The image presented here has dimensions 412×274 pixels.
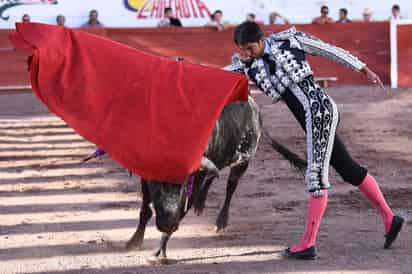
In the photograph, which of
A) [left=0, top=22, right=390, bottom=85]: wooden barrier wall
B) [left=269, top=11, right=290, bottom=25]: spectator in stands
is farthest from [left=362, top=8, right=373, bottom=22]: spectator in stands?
[left=269, top=11, right=290, bottom=25]: spectator in stands

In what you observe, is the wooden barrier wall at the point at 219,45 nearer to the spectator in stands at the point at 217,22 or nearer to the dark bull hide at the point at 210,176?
the spectator in stands at the point at 217,22

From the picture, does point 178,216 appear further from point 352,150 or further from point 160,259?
point 352,150

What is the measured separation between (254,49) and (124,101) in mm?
567

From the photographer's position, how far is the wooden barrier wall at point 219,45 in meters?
14.1

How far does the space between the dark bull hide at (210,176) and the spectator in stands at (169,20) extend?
9.52m

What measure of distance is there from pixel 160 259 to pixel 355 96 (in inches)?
348

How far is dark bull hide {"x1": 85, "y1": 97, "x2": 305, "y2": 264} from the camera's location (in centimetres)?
411

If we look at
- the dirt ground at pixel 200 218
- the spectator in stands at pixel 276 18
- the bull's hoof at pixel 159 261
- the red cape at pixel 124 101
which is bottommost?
A: the spectator in stands at pixel 276 18

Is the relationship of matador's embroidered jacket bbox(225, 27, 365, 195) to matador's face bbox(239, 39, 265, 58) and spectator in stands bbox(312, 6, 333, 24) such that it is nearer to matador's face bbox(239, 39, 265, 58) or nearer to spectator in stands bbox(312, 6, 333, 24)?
matador's face bbox(239, 39, 265, 58)

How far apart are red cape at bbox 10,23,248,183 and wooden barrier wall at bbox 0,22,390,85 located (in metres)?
10.1

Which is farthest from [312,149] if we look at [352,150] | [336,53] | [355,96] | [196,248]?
[355,96]

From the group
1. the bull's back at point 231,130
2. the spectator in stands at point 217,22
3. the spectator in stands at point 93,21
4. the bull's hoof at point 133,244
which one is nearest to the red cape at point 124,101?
the bull's back at point 231,130

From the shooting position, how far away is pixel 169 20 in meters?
14.6

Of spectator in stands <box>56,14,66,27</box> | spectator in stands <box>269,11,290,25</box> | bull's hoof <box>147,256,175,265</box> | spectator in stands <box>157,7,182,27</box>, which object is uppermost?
bull's hoof <box>147,256,175,265</box>
